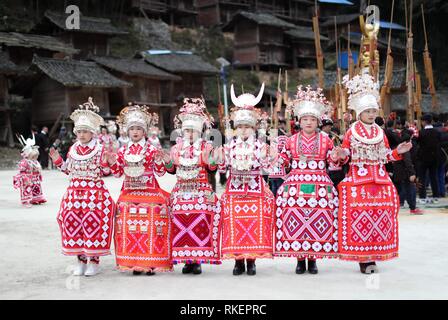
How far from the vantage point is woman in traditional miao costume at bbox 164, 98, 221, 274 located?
21.4 ft

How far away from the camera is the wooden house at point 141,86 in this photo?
36.4m

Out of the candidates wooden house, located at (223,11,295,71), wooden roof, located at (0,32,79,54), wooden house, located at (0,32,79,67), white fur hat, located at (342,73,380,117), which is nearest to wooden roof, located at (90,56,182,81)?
wooden roof, located at (0,32,79,54)

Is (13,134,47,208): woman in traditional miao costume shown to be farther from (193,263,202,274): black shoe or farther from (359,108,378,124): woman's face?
(359,108,378,124): woman's face

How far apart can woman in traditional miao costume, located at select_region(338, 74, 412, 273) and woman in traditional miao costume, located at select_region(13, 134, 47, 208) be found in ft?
28.4

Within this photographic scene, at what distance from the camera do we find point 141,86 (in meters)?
37.8

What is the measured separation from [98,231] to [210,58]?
143 feet

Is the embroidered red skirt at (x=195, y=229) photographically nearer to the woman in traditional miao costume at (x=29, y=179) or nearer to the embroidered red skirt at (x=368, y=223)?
the embroidered red skirt at (x=368, y=223)

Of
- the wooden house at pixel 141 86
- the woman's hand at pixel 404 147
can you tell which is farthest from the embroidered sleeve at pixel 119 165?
→ the wooden house at pixel 141 86

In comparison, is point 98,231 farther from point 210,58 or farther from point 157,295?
point 210,58

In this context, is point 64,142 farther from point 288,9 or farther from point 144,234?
point 288,9

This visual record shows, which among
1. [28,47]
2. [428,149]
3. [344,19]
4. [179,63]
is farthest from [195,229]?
[344,19]

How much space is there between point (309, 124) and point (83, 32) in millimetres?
34883

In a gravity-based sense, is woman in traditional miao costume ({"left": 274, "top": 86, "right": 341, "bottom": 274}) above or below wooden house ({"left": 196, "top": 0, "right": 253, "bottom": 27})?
below

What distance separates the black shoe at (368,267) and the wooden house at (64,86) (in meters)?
26.2
